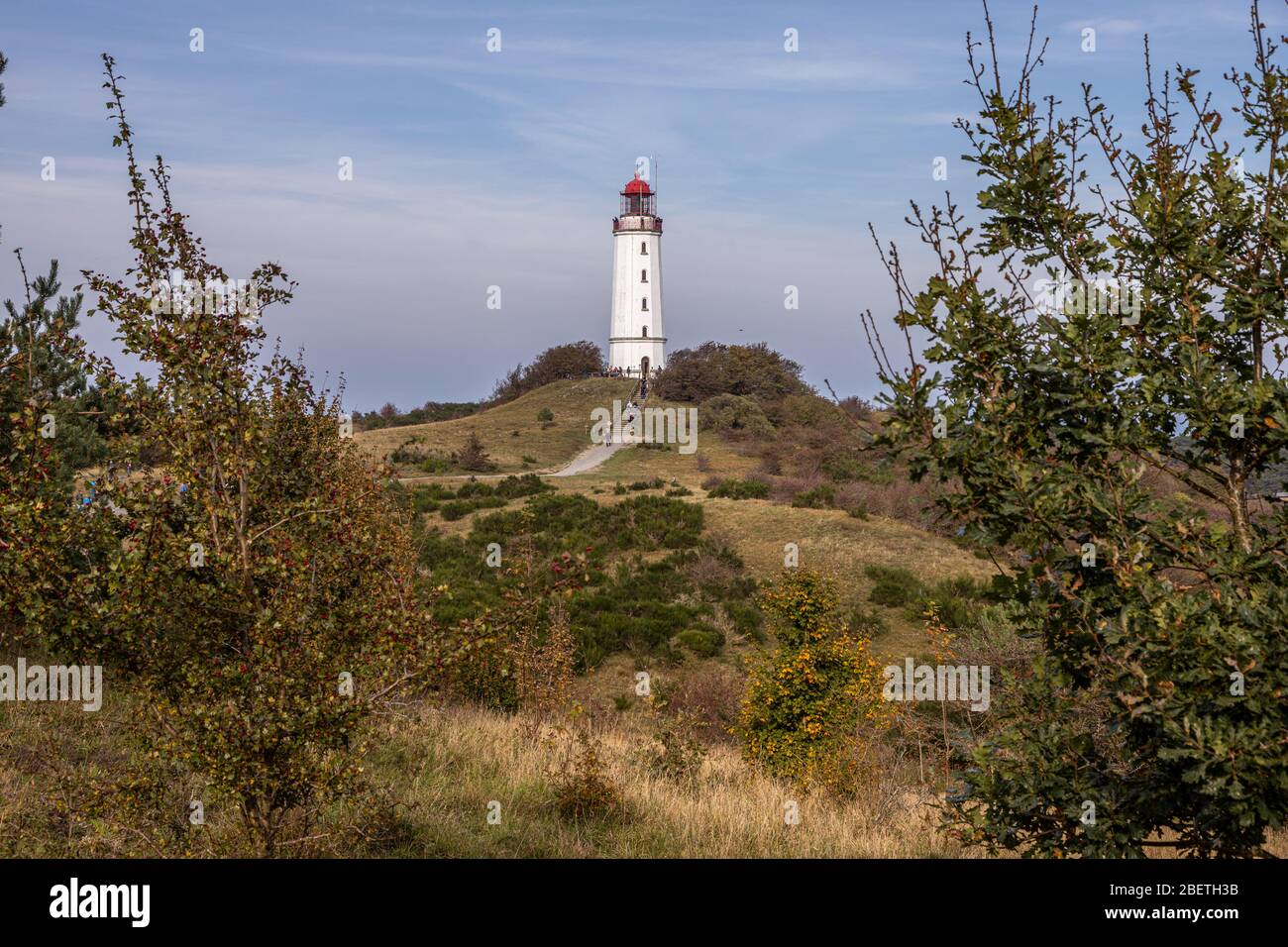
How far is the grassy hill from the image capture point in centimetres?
5050

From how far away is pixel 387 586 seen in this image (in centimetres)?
709

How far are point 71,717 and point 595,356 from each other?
69.8 m

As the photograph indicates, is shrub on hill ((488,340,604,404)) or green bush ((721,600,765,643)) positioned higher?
shrub on hill ((488,340,604,404))

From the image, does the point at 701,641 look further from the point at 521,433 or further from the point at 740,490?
the point at 521,433

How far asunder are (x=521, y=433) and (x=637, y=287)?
16.3 metres

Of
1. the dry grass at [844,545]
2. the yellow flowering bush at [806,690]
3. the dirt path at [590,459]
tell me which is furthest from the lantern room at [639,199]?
the yellow flowering bush at [806,690]

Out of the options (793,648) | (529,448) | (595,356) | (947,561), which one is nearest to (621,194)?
(595,356)

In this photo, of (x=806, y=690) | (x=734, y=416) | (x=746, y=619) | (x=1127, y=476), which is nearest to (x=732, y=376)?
(x=734, y=416)

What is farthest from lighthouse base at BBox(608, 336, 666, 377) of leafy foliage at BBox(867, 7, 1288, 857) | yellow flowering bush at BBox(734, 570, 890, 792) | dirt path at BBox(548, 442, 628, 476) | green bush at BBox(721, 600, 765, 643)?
leafy foliage at BBox(867, 7, 1288, 857)

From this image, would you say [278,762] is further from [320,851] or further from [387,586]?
[387,586]

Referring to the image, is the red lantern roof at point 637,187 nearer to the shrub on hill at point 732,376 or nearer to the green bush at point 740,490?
the shrub on hill at point 732,376

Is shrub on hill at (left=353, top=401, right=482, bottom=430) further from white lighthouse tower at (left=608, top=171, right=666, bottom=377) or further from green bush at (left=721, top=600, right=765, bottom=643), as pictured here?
green bush at (left=721, top=600, right=765, bottom=643)

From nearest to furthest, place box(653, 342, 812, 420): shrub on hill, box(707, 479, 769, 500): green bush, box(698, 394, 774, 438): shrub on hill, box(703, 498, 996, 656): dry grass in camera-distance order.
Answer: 1. box(703, 498, 996, 656): dry grass
2. box(707, 479, 769, 500): green bush
3. box(698, 394, 774, 438): shrub on hill
4. box(653, 342, 812, 420): shrub on hill

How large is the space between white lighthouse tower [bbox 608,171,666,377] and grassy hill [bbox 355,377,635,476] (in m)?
2.11
